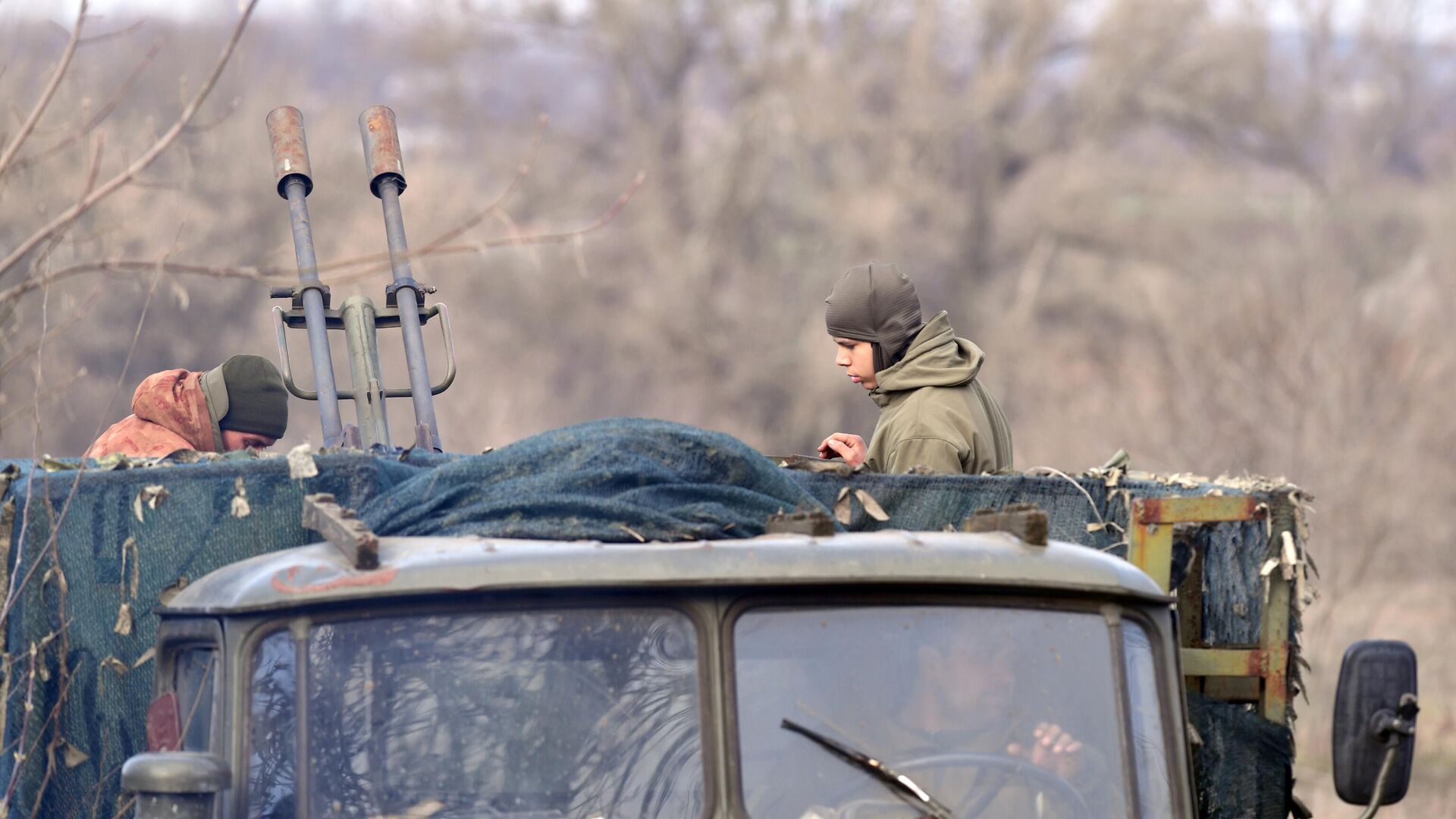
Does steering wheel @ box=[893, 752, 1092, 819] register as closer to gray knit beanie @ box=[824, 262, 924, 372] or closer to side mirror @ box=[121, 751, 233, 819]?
side mirror @ box=[121, 751, 233, 819]

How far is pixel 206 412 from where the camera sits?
587 cm

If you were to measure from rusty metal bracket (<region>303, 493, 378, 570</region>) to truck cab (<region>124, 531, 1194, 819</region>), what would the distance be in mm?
20

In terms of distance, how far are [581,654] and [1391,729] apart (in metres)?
1.57

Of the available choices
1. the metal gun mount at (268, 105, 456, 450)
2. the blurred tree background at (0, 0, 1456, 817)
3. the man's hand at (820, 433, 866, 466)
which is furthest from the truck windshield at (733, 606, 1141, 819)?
the blurred tree background at (0, 0, 1456, 817)

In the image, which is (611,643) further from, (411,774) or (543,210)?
(543,210)

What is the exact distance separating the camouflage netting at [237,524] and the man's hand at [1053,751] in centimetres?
61

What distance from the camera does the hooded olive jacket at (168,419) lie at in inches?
222

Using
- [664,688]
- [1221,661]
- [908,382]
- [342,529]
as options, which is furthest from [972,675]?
[908,382]

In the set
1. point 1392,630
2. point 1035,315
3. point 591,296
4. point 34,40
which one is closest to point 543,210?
point 591,296

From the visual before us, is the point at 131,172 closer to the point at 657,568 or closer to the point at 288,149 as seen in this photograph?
the point at 657,568

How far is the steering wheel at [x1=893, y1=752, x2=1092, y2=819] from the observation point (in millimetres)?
3156

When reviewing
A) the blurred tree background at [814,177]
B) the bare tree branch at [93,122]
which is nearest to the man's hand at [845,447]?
the bare tree branch at [93,122]

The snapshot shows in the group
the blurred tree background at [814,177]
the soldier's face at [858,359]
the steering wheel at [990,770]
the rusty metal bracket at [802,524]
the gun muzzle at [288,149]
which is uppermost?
the blurred tree background at [814,177]

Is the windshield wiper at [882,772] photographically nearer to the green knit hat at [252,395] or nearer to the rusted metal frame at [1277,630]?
the rusted metal frame at [1277,630]
